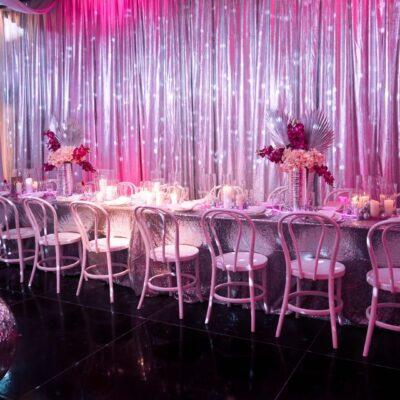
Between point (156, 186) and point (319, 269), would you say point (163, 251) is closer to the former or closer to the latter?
point (156, 186)

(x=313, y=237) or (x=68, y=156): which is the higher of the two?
(x=68, y=156)

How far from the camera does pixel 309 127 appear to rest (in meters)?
3.43

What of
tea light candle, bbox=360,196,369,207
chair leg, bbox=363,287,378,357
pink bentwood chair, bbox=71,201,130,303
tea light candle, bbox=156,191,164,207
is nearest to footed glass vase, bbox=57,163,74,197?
pink bentwood chair, bbox=71,201,130,303

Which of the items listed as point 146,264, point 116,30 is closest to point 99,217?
point 146,264

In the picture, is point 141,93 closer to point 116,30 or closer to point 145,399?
point 116,30

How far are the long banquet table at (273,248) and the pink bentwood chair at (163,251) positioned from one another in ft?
0.33

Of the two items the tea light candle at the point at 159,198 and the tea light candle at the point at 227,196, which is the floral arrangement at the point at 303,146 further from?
the tea light candle at the point at 159,198

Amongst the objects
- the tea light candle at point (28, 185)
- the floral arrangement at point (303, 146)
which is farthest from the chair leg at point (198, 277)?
the tea light candle at point (28, 185)

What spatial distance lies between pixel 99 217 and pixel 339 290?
7.32 ft

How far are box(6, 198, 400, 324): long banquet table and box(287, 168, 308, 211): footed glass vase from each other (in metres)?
0.20

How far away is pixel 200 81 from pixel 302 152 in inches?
103

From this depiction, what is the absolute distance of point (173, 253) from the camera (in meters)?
3.54

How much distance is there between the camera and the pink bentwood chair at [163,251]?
136 inches

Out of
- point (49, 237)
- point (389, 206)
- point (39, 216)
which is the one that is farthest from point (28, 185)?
point (389, 206)
